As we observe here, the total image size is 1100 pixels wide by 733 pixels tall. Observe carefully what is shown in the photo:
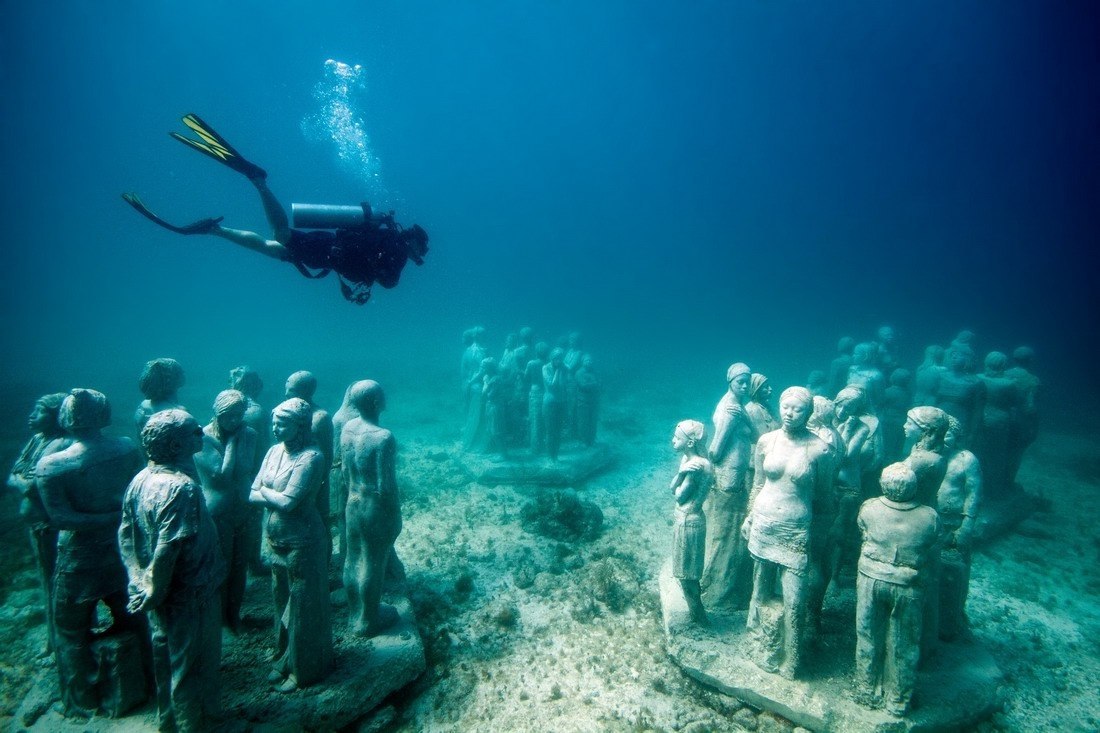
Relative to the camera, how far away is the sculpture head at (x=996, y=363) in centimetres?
974

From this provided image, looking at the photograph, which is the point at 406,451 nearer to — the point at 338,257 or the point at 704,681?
the point at 338,257

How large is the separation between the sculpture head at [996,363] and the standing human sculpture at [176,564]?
556 inches

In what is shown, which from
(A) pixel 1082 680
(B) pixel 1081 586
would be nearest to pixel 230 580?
(A) pixel 1082 680

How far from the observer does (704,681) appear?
5.27 meters

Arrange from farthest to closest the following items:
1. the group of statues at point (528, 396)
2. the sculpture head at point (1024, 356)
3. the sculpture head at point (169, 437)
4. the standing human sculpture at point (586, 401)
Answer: the standing human sculpture at point (586, 401), the group of statues at point (528, 396), the sculpture head at point (1024, 356), the sculpture head at point (169, 437)

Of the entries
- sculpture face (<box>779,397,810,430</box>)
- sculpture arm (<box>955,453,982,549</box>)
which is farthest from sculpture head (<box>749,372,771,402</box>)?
sculpture arm (<box>955,453,982,549</box>)

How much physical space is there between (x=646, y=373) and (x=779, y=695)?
2685 centimetres

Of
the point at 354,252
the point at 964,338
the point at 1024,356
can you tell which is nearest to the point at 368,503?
the point at 354,252

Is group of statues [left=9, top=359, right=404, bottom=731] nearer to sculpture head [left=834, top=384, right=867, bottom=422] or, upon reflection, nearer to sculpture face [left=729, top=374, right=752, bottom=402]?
sculpture face [left=729, top=374, right=752, bottom=402]

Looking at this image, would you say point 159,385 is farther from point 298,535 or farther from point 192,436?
point 298,535

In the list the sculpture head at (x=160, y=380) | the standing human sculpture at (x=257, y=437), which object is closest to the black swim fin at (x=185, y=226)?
the sculpture head at (x=160, y=380)

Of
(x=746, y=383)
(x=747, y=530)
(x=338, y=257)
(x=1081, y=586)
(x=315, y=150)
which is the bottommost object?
(x=1081, y=586)

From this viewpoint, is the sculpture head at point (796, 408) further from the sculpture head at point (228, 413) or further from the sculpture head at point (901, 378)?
the sculpture head at point (901, 378)

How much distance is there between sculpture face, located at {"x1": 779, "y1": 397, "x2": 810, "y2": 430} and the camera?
16.0 ft
